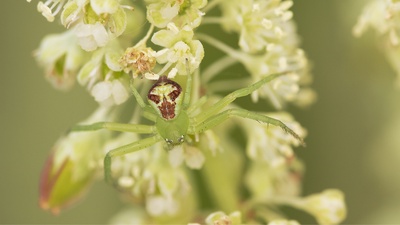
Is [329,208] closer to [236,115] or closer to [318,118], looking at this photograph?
[236,115]

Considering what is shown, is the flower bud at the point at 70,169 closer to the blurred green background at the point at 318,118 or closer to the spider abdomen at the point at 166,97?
the spider abdomen at the point at 166,97

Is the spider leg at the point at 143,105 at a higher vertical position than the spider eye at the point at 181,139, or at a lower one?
higher

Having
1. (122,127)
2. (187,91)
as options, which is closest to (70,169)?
(122,127)

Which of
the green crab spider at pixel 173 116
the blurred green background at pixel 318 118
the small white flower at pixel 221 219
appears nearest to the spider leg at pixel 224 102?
the green crab spider at pixel 173 116

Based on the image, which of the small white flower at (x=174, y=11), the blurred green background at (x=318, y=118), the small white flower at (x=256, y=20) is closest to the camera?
the small white flower at (x=174, y=11)

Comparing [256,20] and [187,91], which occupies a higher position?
[256,20]

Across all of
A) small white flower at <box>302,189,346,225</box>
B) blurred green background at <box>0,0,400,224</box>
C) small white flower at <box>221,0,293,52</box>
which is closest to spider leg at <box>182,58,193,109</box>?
small white flower at <box>221,0,293,52</box>
